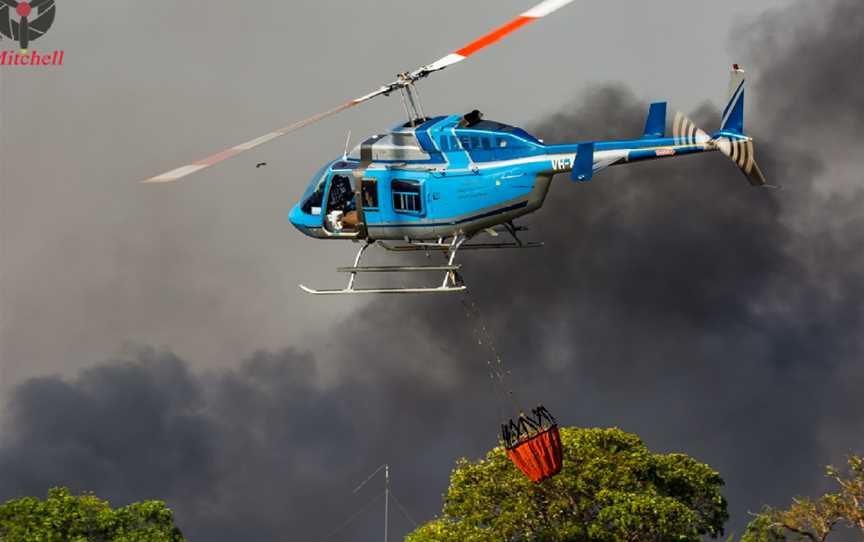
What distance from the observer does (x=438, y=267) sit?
4881cm

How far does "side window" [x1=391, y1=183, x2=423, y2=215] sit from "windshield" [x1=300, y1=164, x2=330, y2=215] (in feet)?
10.7

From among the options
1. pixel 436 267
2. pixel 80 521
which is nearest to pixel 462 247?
pixel 436 267

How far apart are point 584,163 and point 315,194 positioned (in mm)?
9736

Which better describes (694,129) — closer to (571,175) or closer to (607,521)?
(571,175)

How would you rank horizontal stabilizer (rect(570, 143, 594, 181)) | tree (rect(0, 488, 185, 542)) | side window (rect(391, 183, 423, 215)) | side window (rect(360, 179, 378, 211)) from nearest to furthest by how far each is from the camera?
horizontal stabilizer (rect(570, 143, 594, 181))
side window (rect(391, 183, 423, 215))
side window (rect(360, 179, 378, 211))
tree (rect(0, 488, 185, 542))

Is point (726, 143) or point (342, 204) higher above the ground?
point (342, 204)

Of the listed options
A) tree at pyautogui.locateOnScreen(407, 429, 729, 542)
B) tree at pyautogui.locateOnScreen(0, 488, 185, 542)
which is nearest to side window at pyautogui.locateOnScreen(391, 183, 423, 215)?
tree at pyautogui.locateOnScreen(407, 429, 729, 542)

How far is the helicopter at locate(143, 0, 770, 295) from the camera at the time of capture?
47.4 metres

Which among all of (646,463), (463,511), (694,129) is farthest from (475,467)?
(694,129)

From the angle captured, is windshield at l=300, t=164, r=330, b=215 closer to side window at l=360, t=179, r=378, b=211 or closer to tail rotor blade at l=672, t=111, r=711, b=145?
side window at l=360, t=179, r=378, b=211

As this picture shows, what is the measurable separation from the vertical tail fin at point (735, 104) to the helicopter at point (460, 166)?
0.03m

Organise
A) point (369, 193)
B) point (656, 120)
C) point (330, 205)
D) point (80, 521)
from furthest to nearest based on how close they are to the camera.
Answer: point (80, 521) < point (330, 205) < point (369, 193) < point (656, 120)

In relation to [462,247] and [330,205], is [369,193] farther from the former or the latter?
[462,247]

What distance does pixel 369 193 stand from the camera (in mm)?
50562
